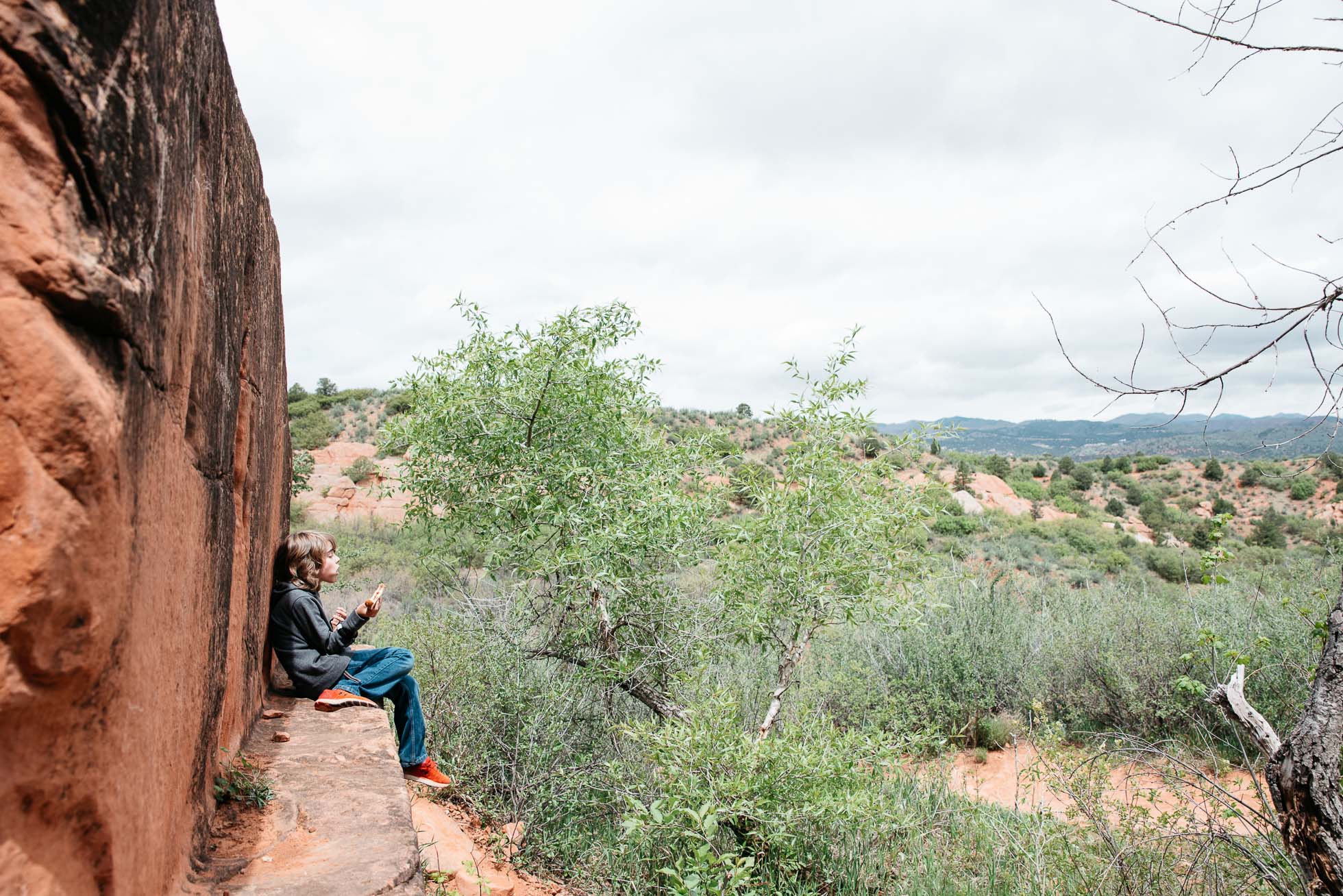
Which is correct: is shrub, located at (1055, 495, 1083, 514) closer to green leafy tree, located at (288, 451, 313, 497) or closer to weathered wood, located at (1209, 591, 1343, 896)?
green leafy tree, located at (288, 451, 313, 497)

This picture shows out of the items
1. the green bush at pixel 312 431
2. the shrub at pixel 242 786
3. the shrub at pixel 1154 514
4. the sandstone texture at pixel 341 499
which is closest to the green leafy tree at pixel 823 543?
the shrub at pixel 242 786

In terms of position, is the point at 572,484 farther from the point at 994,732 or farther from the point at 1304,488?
the point at 1304,488

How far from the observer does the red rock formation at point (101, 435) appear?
1.07m

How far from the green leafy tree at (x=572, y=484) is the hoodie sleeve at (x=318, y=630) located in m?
1.11

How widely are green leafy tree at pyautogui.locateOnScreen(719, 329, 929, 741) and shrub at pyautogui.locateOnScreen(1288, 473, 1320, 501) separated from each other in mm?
24664

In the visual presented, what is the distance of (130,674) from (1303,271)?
352cm

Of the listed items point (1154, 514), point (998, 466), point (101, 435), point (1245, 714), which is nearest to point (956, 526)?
point (1154, 514)

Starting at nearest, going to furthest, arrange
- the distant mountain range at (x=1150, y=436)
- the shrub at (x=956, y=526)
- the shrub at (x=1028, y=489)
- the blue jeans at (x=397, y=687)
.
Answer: the distant mountain range at (x=1150, y=436) → the blue jeans at (x=397, y=687) → the shrub at (x=956, y=526) → the shrub at (x=1028, y=489)

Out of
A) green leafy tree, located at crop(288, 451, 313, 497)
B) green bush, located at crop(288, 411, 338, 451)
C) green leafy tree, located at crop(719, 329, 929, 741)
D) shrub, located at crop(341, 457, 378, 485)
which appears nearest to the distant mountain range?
green leafy tree, located at crop(719, 329, 929, 741)

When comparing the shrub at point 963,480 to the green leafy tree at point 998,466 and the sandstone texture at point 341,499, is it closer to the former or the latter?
the green leafy tree at point 998,466

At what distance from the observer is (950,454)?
31.6 meters

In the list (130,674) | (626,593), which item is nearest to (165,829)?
(130,674)

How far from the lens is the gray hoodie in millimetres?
3805

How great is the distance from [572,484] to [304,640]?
1.92 metres
